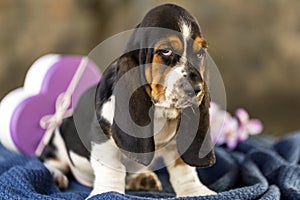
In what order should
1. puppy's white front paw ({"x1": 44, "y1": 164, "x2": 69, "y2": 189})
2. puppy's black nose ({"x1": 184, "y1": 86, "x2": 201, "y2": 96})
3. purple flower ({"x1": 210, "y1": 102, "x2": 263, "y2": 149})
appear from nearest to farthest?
puppy's black nose ({"x1": 184, "y1": 86, "x2": 201, "y2": 96})
puppy's white front paw ({"x1": 44, "y1": 164, "x2": 69, "y2": 189})
purple flower ({"x1": 210, "y1": 102, "x2": 263, "y2": 149})

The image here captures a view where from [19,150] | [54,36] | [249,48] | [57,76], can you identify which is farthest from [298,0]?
[19,150]

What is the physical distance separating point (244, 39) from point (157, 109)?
5.45ft

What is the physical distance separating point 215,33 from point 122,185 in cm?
162

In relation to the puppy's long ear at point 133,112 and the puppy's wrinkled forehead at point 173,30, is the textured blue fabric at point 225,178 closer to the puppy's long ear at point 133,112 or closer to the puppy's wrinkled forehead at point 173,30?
the puppy's long ear at point 133,112

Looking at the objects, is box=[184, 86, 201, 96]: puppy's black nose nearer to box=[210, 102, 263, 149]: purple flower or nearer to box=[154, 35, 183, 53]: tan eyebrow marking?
box=[154, 35, 183, 53]: tan eyebrow marking

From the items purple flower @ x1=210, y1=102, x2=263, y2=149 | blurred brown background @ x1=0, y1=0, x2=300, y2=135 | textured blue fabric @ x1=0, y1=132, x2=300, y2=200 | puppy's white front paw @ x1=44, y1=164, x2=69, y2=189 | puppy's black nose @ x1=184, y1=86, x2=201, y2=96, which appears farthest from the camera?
blurred brown background @ x1=0, y1=0, x2=300, y2=135

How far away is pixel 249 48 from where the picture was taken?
2.49 meters

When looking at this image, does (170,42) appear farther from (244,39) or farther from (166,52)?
(244,39)

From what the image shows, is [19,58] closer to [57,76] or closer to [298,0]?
[57,76]

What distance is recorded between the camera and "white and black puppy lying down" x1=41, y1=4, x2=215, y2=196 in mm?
834

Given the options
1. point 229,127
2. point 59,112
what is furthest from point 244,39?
point 59,112

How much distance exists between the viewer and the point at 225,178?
1154 millimetres

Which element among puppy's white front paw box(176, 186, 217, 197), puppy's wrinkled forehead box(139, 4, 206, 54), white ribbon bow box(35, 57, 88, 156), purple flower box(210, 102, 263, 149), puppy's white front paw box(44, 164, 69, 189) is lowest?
purple flower box(210, 102, 263, 149)

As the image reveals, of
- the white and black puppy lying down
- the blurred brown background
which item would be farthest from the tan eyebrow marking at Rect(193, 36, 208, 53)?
the blurred brown background
